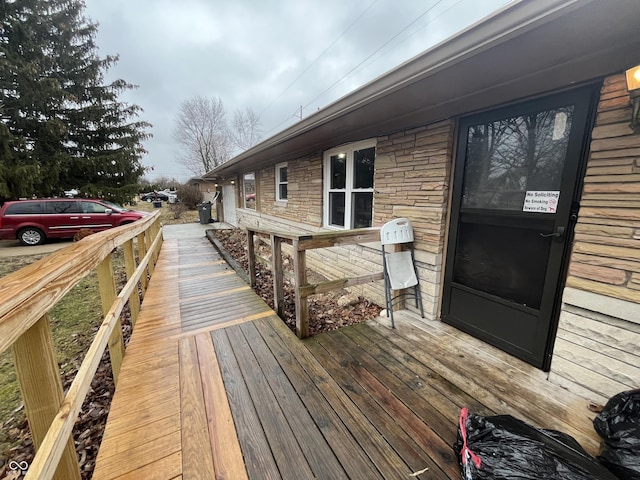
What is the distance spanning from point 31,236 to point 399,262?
11240 mm

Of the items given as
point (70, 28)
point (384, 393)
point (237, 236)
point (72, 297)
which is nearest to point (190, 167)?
point (70, 28)

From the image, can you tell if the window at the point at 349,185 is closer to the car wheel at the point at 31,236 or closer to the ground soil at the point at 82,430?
the ground soil at the point at 82,430

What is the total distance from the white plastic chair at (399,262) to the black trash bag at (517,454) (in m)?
1.51

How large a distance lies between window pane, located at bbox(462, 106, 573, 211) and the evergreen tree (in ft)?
44.0

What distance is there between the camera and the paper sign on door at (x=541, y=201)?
6.50 ft

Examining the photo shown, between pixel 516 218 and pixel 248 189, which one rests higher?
pixel 248 189

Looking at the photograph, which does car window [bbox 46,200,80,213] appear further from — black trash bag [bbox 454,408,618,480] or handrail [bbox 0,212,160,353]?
black trash bag [bbox 454,408,618,480]

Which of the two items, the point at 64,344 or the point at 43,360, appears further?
the point at 64,344

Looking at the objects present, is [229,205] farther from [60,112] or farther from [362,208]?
[362,208]

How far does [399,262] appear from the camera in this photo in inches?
117

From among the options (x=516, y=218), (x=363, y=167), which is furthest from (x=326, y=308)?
(x=516, y=218)

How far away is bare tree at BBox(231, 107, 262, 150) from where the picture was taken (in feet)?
79.7

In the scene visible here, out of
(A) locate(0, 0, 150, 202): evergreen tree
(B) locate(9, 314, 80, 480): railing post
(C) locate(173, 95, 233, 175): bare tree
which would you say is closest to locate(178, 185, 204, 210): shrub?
(C) locate(173, 95, 233, 175): bare tree

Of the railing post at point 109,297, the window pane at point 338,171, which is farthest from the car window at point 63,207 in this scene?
the railing post at point 109,297
